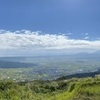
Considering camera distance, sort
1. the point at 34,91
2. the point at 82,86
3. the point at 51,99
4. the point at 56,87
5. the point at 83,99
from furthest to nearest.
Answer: the point at 56,87 < the point at 34,91 < the point at 51,99 < the point at 82,86 < the point at 83,99

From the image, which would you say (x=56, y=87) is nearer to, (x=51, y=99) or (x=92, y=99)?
(x=51, y=99)

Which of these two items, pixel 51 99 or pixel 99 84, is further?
pixel 51 99

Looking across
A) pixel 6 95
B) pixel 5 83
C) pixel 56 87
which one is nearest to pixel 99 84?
pixel 6 95

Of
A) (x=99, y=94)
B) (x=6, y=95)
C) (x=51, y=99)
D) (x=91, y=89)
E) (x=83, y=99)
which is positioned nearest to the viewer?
(x=83, y=99)

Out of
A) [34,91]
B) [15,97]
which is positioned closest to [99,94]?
[15,97]

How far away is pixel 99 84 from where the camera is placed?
249 feet

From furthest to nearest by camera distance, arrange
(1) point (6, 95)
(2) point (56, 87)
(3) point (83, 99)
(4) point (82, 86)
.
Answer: (2) point (56, 87)
(1) point (6, 95)
(4) point (82, 86)
(3) point (83, 99)

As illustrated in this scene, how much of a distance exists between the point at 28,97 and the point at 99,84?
84.9 feet

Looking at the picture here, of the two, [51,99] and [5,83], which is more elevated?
[5,83]

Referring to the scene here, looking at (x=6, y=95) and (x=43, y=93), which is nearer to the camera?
(x=6, y=95)

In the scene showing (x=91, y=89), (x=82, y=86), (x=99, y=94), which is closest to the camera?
(x=99, y=94)

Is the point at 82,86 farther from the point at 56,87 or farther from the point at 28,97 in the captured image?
the point at 56,87

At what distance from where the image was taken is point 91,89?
72.2 metres

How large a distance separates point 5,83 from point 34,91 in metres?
18.5
